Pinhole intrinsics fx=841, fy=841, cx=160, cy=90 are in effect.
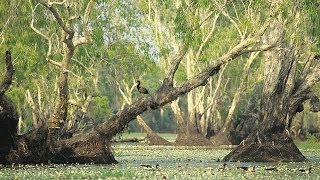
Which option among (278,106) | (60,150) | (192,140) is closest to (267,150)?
(278,106)

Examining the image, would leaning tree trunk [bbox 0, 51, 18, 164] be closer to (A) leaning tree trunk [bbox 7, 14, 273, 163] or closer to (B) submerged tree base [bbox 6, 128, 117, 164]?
(B) submerged tree base [bbox 6, 128, 117, 164]

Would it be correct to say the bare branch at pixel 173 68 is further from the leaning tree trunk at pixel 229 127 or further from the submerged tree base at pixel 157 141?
the leaning tree trunk at pixel 229 127

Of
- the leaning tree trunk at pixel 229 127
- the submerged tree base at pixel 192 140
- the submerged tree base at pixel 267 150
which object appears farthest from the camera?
the leaning tree trunk at pixel 229 127

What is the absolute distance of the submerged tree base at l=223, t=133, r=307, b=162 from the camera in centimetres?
3552

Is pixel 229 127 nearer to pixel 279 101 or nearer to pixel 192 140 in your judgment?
pixel 192 140

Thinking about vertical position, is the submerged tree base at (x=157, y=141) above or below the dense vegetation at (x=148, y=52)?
below

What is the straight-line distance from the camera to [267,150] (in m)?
35.8

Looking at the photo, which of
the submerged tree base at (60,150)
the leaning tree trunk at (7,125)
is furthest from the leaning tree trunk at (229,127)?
the leaning tree trunk at (7,125)

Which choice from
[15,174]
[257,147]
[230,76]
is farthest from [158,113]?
[15,174]

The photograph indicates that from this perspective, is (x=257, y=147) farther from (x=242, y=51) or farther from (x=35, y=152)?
(x=35, y=152)

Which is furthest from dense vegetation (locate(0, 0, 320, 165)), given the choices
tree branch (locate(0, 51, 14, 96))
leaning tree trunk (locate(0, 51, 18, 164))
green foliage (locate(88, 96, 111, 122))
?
tree branch (locate(0, 51, 14, 96))

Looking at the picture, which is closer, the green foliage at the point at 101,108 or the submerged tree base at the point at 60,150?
the submerged tree base at the point at 60,150

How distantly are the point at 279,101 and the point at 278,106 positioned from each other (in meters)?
0.24

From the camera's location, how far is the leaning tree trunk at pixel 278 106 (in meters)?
35.8
